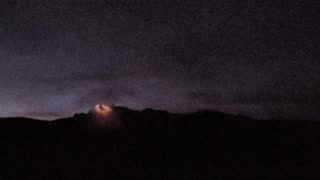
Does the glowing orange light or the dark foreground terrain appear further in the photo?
the glowing orange light

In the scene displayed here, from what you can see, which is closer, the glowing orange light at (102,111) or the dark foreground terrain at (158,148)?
the dark foreground terrain at (158,148)

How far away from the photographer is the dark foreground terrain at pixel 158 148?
135 ft

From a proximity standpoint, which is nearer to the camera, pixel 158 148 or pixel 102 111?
pixel 158 148

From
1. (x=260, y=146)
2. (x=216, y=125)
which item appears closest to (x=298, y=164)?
(x=260, y=146)

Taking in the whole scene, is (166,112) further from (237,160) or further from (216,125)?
(237,160)

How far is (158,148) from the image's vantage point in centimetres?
5166

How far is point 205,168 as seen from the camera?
43.7 m

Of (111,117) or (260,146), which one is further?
(111,117)

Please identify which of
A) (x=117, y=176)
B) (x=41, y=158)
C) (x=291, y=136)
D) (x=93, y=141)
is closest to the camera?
(x=117, y=176)

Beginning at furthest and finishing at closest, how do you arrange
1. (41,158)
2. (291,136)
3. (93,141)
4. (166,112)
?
(166,112), (291,136), (93,141), (41,158)

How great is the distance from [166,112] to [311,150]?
77.3 feet

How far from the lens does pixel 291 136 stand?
5644 cm

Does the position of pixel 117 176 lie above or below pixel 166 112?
below

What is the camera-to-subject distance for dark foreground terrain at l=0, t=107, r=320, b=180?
135 ft
